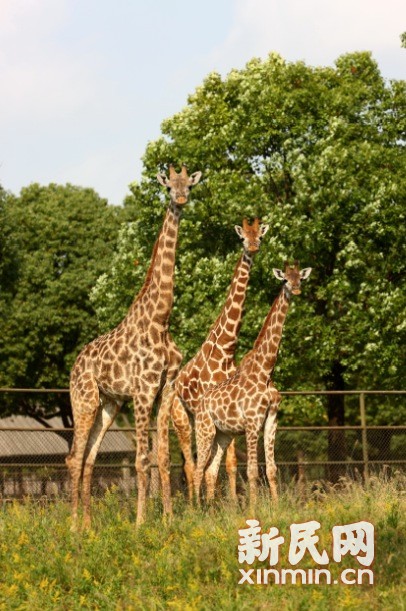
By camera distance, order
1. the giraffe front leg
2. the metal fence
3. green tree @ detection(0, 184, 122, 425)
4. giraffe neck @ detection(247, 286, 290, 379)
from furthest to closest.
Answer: green tree @ detection(0, 184, 122, 425)
the metal fence
giraffe neck @ detection(247, 286, 290, 379)
the giraffe front leg

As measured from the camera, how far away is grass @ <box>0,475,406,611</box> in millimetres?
10992

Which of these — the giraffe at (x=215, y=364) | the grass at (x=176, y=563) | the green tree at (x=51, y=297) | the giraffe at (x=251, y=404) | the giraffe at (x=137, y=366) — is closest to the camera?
the grass at (x=176, y=563)

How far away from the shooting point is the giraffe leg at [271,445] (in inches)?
643

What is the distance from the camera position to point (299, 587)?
A: 11.2 metres

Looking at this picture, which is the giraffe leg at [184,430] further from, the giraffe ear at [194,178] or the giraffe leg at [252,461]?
the giraffe ear at [194,178]

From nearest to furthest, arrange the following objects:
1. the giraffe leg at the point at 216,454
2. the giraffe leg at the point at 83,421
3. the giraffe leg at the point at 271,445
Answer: the giraffe leg at the point at 83,421
the giraffe leg at the point at 271,445
the giraffe leg at the point at 216,454

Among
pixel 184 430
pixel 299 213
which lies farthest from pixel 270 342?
pixel 299 213

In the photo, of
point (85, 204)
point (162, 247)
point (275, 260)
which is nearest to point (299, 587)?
point (162, 247)

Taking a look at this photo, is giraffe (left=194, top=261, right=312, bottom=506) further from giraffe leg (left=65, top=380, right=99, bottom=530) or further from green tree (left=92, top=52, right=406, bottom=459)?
green tree (left=92, top=52, right=406, bottom=459)

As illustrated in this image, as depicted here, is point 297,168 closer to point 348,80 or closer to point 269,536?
point 348,80

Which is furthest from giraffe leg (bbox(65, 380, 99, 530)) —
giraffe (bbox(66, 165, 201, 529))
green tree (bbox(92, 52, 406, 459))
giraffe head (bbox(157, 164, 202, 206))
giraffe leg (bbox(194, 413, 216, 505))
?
green tree (bbox(92, 52, 406, 459))

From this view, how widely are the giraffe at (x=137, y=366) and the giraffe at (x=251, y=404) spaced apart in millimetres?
1793

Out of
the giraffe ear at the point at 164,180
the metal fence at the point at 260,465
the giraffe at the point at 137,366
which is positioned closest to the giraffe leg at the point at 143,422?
the giraffe at the point at 137,366

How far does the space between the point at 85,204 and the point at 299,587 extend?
3693 centimetres
